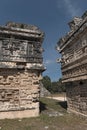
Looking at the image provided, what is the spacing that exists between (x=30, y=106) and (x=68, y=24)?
663 centimetres

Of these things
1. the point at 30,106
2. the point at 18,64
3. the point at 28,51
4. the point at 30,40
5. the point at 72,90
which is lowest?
the point at 30,106

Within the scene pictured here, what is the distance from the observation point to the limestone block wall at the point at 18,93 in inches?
416

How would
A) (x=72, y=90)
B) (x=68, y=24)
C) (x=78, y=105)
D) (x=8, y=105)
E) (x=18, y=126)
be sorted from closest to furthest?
1. (x=18, y=126)
2. (x=8, y=105)
3. (x=78, y=105)
4. (x=72, y=90)
5. (x=68, y=24)

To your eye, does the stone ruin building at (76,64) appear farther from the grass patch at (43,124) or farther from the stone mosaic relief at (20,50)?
the stone mosaic relief at (20,50)

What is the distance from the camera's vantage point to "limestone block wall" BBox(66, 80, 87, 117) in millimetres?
10547

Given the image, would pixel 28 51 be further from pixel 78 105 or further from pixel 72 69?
pixel 78 105

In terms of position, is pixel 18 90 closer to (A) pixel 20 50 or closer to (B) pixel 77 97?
(A) pixel 20 50

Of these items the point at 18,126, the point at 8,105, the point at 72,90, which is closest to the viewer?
the point at 18,126

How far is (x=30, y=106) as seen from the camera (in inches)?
436

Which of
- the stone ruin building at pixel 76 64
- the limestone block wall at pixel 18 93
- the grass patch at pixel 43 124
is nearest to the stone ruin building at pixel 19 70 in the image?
the limestone block wall at pixel 18 93

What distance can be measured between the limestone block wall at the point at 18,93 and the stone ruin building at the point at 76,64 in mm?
2388

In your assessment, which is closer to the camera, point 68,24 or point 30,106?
point 30,106

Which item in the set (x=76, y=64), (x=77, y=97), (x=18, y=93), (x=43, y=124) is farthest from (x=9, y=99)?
(x=76, y=64)

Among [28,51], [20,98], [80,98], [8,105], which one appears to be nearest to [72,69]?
[80,98]
